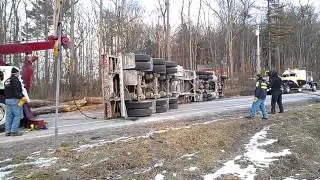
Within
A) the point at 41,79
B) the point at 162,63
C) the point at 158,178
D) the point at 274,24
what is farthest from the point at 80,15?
the point at 158,178

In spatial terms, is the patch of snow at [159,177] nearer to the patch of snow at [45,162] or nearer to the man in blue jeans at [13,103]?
the patch of snow at [45,162]

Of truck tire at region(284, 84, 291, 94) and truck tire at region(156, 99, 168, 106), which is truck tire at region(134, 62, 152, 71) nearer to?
truck tire at region(156, 99, 168, 106)

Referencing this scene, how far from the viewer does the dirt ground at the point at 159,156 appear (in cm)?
779

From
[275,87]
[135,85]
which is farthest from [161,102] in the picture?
[275,87]

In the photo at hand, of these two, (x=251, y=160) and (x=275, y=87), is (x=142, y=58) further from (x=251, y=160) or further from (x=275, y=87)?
(x=251, y=160)

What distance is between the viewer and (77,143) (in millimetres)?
10664

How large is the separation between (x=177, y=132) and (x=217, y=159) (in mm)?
2559

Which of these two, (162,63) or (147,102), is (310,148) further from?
(162,63)

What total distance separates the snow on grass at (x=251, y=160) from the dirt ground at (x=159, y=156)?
0.15 metres

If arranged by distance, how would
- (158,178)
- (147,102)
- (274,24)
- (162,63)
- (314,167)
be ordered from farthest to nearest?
(274,24), (162,63), (147,102), (314,167), (158,178)

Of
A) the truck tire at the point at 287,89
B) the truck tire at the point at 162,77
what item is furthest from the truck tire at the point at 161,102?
the truck tire at the point at 287,89

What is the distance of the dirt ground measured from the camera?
7.79 meters

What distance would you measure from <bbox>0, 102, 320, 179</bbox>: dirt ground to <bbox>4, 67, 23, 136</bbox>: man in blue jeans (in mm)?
2214

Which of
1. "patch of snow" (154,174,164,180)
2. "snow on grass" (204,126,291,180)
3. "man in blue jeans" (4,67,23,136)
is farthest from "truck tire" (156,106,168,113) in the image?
"patch of snow" (154,174,164,180)
